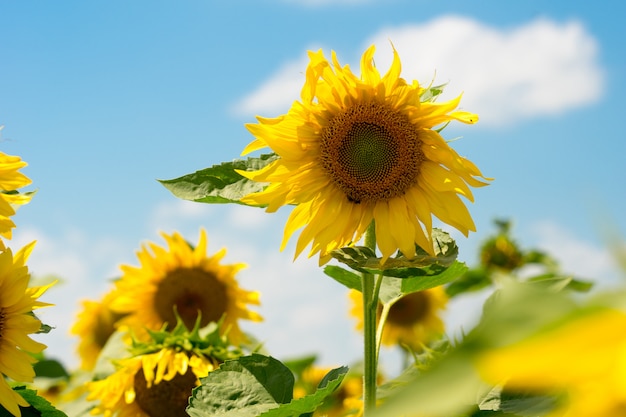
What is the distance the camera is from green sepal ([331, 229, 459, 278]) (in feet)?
4.28

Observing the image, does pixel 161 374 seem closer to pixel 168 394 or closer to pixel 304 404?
pixel 168 394

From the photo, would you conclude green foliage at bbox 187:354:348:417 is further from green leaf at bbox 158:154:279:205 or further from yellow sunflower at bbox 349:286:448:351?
yellow sunflower at bbox 349:286:448:351

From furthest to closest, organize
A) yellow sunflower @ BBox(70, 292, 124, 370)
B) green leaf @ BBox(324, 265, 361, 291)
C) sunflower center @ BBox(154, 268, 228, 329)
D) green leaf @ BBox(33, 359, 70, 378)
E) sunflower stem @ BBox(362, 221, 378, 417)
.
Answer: yellow sunflower @ BBox(70, 292, 124, 370)
sunflower center @ BBox(154, 268, 228, 329)
green leaf @ BBox(33, 359, 70, 378)
green leaf @ BBox(324, 265, 361, 291)
sunflower stem @ BBox(362, 221, 378, 417)

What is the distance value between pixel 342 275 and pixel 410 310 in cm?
264

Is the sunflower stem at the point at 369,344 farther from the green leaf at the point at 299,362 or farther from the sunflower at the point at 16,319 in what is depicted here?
the green leaf at the point at 299,362

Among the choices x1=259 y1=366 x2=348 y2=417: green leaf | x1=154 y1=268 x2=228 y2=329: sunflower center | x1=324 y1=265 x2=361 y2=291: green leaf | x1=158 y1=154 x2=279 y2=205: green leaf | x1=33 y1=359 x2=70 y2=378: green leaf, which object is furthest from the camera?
x1=154 y1=268 x2=228 y2=329: sunflower center

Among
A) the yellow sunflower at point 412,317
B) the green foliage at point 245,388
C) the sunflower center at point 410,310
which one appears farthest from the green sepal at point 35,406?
the sunflower center at point 410,310

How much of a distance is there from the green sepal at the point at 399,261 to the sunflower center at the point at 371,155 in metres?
0.16

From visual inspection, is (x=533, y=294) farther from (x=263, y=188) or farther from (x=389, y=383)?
(x=389, y=383)

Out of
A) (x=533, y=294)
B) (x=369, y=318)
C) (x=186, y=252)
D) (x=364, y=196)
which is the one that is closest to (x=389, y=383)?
(x=369, y=318)

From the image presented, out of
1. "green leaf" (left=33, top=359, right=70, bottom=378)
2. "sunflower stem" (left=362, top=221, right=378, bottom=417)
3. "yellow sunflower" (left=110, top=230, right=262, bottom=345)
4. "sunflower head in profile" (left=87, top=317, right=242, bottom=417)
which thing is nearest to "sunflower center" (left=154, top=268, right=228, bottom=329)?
"yellow sunflower" (left=110, top=230, right=262, bottom=345)

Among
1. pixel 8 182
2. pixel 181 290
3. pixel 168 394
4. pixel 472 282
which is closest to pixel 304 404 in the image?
pixel 8 182

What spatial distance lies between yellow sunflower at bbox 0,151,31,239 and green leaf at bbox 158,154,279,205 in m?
0.31

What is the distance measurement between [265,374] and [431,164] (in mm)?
504
